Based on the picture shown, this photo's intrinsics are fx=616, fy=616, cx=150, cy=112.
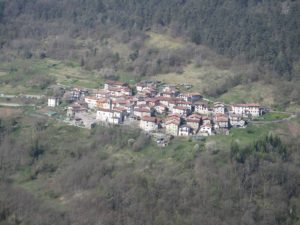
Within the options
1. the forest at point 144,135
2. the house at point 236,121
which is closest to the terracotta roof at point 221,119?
the house at point 236,121

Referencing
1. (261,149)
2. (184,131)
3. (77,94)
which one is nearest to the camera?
(261,149)

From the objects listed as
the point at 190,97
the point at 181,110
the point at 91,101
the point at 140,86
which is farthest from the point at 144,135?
the point at 140,86

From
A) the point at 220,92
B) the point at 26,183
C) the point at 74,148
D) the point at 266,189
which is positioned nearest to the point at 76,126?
the point at 74,148

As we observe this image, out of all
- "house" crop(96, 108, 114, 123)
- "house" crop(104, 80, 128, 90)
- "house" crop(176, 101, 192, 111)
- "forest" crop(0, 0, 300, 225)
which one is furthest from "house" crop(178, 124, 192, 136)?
"house" crop(104, 80, 128, 90)

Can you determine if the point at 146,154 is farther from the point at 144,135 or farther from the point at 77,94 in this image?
the point at 77,94

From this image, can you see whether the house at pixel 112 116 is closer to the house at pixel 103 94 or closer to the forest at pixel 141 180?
the forest at pixel 141 180

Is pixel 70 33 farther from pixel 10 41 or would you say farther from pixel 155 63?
pixel 155 63

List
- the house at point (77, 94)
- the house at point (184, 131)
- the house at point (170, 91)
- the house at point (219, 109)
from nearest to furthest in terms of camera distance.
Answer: the house at point (184, 131) → the house at point (219, 109) → the house at point (170, 91) → the house at point (77, 94)
